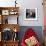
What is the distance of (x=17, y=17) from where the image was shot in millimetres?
5375

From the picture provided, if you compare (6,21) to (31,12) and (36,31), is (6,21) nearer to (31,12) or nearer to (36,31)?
(31,12)

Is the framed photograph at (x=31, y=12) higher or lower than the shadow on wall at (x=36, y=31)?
higher

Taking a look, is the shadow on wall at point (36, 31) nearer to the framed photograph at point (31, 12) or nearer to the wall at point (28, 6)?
the wall at point (28, 6)

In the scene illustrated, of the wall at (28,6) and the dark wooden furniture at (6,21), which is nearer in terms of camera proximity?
the dark wooden furniture at (6,21)

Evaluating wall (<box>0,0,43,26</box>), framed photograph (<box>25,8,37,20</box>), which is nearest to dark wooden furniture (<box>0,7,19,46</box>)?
wall (<box>0,0,43,26</box>)

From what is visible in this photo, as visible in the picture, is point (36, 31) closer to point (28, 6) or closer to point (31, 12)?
point (31, 12)

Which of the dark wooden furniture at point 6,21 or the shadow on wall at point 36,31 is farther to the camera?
the shadow on wall at point 36,31

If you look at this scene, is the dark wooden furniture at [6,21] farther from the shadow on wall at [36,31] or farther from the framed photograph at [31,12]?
the framed photograph at [31,12]

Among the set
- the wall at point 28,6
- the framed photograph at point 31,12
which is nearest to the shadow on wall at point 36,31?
the wall at point 28,6

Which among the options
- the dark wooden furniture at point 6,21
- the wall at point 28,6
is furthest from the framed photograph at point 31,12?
the dark wooden furniture at point 6,21

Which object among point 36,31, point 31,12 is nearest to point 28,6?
point 31,12

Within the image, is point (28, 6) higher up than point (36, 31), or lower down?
higher up

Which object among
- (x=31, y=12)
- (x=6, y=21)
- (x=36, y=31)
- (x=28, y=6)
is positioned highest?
(x=28, y=6)

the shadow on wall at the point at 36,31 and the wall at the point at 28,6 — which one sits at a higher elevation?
the wall at the point at 28,6
